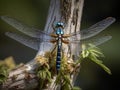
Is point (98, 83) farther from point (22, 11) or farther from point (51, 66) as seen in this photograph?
point (51, 66)

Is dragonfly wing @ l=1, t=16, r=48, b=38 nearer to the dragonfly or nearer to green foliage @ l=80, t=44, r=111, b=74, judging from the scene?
the dragonfly

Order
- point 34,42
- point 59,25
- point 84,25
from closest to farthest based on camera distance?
point 59,25, point 34,42, point 84,25

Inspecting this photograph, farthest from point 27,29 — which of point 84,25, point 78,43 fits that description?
point 84,25

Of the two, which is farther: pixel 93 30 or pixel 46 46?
pixel 93 30

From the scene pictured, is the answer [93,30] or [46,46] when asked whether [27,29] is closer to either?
[46,46]

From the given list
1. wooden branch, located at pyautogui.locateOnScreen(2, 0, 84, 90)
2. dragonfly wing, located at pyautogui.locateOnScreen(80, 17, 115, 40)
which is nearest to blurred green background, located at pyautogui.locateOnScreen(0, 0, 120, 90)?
dragonfly wing, located at pyautogui.locateOnScreen(80, 17, 115, 40)

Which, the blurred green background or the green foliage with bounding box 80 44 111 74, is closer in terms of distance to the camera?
the green foliage with bounding box 80 44 111 74
